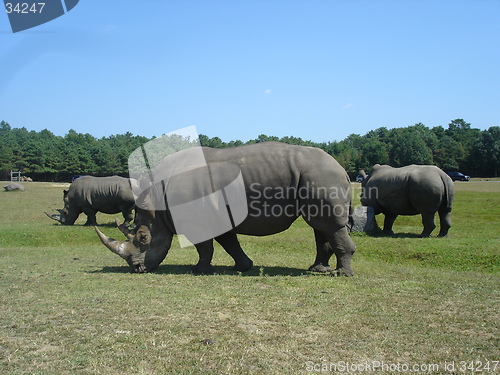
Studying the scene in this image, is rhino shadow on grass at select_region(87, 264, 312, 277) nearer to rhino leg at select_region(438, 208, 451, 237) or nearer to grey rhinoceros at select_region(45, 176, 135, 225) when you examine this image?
rhino leg at select_region(438, 208, 451, 237)

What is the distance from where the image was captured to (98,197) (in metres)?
21.8

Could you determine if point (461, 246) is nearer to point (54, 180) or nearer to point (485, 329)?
point (485, 329)

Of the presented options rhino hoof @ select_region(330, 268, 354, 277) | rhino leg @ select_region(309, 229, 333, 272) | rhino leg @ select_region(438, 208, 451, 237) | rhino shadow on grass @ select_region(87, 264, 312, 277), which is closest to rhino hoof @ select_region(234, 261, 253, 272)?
rhino shadow on grass @ select_region(87, 264, 312, 277)

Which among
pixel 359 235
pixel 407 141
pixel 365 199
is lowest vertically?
pixel 359 235

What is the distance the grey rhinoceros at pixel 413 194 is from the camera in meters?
16.7

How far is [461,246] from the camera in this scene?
14039 millimetres

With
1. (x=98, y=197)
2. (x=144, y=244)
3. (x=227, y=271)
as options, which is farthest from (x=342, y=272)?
(x=98, y=197)

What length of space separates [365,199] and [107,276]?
12162mm

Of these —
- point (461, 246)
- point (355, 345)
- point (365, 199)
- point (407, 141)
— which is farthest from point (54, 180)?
point (355, 345)

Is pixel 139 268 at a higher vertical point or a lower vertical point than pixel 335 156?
lower

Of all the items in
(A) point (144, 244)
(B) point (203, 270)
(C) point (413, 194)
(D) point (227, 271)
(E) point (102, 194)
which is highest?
(C) point (413, 194)

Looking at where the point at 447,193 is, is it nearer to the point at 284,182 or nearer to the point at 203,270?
the point at 284,182

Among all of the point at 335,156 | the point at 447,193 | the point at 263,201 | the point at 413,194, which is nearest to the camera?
the point at 263,201

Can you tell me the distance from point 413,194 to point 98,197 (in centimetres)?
1368
